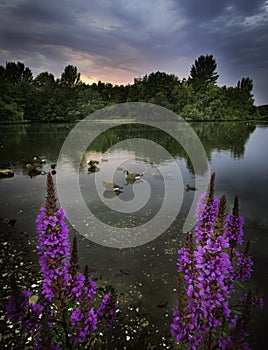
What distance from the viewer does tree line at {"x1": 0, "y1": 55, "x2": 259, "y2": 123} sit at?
64.5 m

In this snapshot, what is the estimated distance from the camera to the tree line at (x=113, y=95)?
212ft

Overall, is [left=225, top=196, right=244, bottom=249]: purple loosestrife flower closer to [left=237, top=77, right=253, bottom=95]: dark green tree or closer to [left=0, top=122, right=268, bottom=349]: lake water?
[left=0, top=122, right=268, bottom=349]: lake water

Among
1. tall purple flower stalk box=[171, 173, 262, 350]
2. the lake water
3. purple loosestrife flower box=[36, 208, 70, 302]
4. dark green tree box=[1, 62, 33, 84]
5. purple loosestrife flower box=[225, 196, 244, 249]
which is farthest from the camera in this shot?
dark green tree box=[1, 62, 33, 84]

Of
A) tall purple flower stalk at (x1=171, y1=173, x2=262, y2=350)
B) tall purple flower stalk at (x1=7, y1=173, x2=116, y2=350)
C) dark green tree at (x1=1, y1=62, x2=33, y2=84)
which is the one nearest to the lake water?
tall purple flower stalk at (x1=171, y1=173, x2=262, y2=350)

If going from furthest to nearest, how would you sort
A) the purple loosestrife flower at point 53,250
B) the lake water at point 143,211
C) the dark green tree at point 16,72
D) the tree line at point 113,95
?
1. the dark green tree at point 16,72
2. the tree line at point 113,95
3. the lake water at point 143,211
4. the purple loosestrife flower at point 53,250

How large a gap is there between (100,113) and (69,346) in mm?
87793

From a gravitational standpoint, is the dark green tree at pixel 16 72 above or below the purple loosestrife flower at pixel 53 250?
above

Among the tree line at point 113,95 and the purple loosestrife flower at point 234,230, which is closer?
the purple loosestrife flower at point 234,230

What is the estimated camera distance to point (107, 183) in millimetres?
Answer: 13148

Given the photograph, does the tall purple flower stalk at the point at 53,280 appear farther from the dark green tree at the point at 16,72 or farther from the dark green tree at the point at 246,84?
the dark green tree at the point at 246,84

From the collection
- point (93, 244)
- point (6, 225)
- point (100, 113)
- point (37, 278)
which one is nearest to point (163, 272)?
point (93, 244)

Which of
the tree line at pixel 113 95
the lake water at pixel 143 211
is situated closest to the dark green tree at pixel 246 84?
the tree line at pixel 113 95

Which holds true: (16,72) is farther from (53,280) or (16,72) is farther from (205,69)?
(53,280)

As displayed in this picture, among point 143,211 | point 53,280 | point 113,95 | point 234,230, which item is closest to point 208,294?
point 234,230
